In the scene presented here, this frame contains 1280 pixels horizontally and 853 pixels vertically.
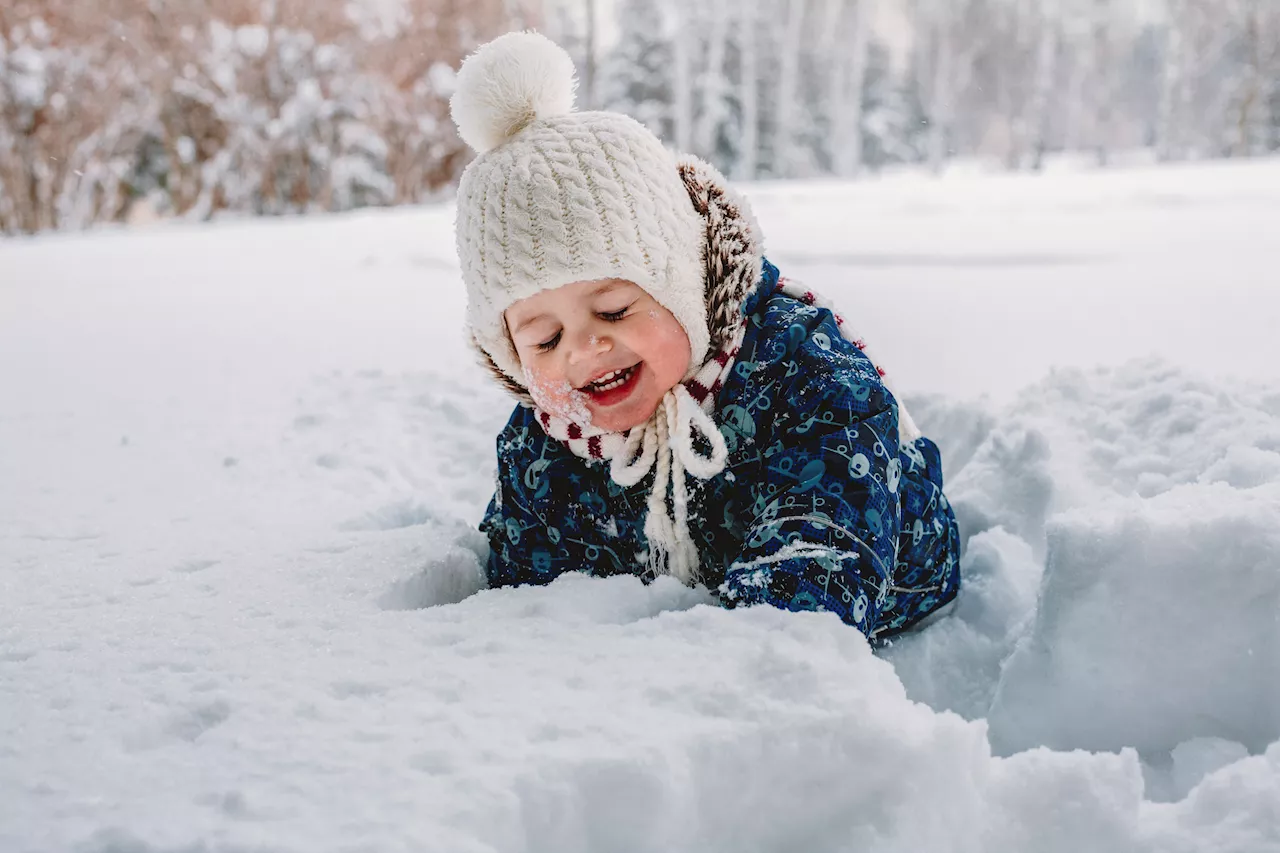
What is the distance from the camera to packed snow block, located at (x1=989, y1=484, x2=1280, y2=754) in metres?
1.11

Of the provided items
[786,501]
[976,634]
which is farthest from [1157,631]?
[786,501]

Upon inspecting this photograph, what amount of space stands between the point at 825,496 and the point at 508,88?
0.73 meters

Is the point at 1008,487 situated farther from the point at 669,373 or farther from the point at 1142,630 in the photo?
the point at 669,373

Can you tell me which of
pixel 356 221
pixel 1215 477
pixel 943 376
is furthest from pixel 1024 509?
pixel 356 221

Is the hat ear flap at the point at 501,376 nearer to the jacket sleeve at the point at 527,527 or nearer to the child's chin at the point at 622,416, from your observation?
the jacket sleeve at the point at 527,527

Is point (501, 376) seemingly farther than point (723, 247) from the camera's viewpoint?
Yes

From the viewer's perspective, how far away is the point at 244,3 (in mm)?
10289

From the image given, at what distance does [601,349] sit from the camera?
1.29m

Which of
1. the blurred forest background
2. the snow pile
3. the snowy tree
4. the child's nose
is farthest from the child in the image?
the snowy tree

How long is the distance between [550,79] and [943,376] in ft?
4.49

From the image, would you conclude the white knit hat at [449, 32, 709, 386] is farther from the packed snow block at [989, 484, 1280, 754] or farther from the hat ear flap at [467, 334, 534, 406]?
the packed snow block at [989, 484, 1280, 754]

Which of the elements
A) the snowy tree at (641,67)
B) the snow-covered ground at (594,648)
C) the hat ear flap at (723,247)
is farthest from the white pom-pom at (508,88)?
the snowy tree at (641,67)

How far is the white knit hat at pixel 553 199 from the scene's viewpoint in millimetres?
1296

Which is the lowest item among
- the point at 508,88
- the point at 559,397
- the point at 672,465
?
the point at 672,465
